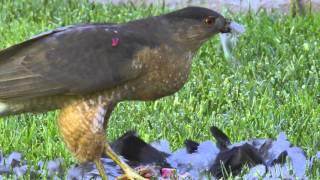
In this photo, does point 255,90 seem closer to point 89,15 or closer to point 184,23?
point 184,23

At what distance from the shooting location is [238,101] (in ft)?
20.5

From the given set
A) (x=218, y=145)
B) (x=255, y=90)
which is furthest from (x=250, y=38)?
(x=218, y=145)

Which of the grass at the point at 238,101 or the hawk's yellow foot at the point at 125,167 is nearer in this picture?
the hawk's yellow foot at the point at 125,167

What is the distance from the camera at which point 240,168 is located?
489 centimetres

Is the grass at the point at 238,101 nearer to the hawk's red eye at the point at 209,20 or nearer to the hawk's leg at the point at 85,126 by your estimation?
the hawk's leg at the point at 85,126

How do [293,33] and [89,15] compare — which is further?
[89,15]

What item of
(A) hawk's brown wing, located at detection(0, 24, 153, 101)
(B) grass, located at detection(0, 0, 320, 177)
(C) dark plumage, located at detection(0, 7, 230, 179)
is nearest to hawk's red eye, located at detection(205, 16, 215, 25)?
(C) dark plumage, located at detection(0, 7, 230, 179)

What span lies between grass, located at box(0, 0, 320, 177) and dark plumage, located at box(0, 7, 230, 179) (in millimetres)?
498

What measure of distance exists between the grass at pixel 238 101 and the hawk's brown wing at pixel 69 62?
576 mm

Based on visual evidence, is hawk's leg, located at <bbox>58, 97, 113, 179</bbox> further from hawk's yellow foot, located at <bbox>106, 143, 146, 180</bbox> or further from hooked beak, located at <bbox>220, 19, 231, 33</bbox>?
hooked beak, located at <bbox>220, 19, 231, 33</bbox>

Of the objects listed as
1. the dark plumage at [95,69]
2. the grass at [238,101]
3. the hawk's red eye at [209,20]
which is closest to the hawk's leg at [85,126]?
the dark plumage at [95,69]

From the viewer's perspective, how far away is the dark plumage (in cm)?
456

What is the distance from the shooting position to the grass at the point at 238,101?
5.54m

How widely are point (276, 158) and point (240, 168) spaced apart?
0.20 metres
